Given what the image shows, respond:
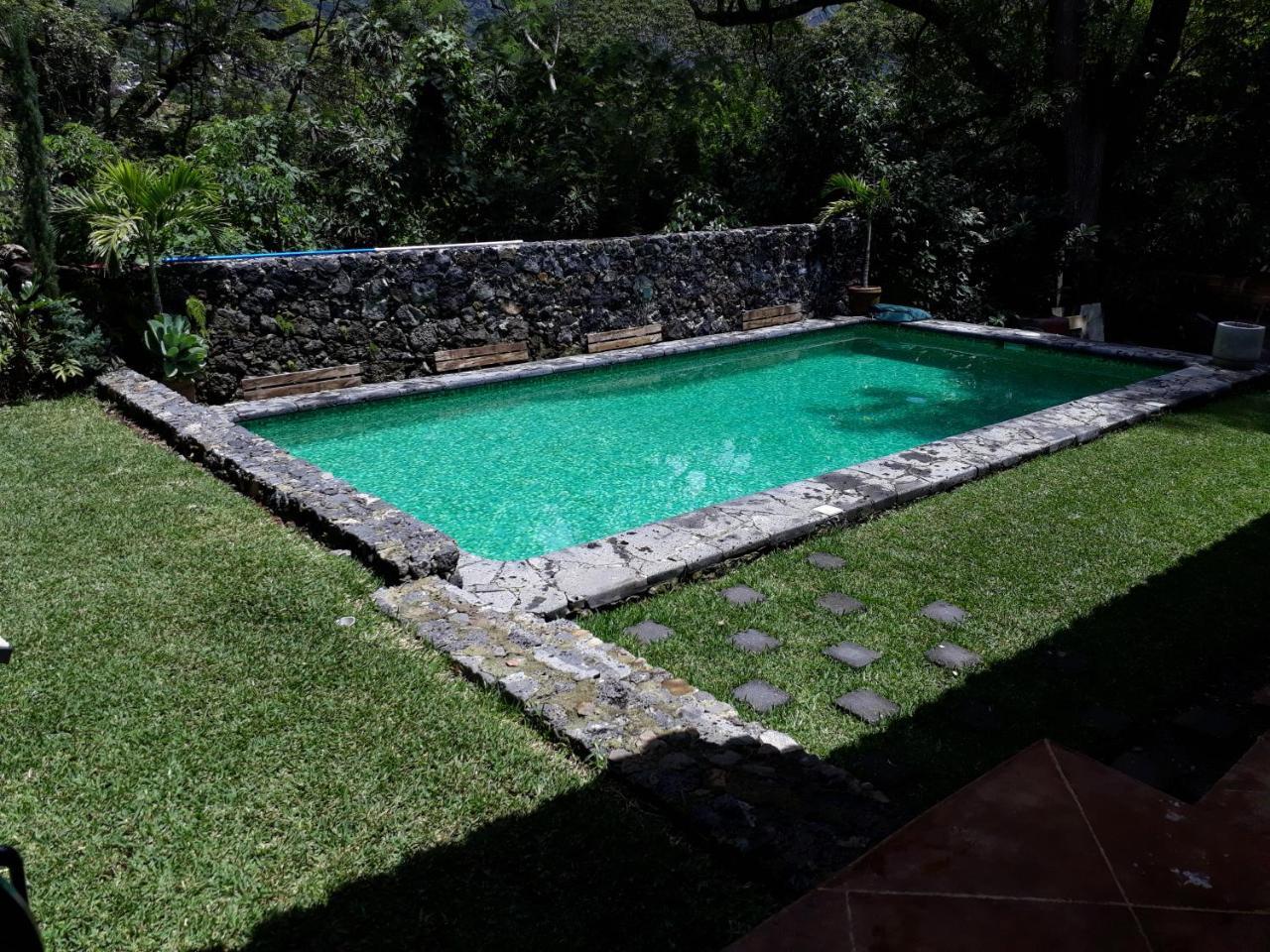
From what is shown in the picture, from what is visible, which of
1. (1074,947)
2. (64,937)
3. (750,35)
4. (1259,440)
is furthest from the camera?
(750,35)

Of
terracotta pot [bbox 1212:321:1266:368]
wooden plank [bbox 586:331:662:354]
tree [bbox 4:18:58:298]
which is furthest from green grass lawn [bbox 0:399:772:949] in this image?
terracotta pot [bbox 1212:321:1266:368]

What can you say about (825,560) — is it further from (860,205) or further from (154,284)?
(860,205)

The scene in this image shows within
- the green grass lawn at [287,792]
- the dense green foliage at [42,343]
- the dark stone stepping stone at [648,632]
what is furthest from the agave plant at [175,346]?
the dark stone stepping stone at [648,632]

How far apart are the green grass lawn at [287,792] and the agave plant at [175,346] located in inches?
150

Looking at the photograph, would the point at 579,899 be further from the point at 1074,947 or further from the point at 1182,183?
the point at 1182,183

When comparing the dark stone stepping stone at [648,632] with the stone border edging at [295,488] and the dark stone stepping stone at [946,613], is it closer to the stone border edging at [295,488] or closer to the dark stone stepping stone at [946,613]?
the stone border edging at [295,488]

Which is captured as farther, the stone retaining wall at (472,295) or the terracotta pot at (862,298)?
the terracotta pot at (862,298)

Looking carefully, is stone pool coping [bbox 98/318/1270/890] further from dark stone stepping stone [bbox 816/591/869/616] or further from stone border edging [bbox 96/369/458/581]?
dark stone stepping stone [bbox 816/591/869/616]

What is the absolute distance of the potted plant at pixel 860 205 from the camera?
43.3 ft

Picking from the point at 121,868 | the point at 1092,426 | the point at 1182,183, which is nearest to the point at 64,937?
the point at 121,868

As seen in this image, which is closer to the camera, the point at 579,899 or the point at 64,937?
the point at 64,937

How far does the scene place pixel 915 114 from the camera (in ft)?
54.2

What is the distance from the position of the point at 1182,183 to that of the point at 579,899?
568 inches

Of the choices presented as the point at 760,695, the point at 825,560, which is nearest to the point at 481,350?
the point at 825,560
